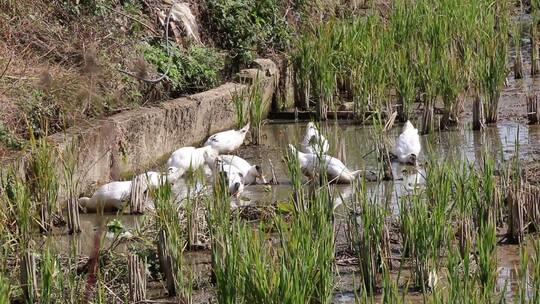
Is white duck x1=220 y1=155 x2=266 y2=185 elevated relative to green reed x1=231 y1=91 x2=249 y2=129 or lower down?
lower down

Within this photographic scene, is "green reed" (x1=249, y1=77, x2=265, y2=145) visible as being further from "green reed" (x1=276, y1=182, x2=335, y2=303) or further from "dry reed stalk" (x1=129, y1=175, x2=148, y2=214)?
"green reed" (x1=276, y1=182, x2=335, y2=303)

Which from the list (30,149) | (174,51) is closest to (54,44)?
(174,51)

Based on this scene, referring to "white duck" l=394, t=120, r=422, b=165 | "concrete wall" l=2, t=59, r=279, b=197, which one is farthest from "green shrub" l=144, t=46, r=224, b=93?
"white duck" l=394, t=120, r=422, b=165

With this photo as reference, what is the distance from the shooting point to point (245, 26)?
10.6 m

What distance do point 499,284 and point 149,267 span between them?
1.65 meters

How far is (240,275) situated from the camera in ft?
13.8

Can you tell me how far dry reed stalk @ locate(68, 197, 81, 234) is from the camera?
6.27 m

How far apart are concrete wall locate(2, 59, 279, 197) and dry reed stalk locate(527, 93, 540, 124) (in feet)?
7.44

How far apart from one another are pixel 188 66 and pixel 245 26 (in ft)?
4.40

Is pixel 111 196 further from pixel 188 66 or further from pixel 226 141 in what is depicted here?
pixel 188 66

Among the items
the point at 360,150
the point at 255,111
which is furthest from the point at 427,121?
the point at 255,111

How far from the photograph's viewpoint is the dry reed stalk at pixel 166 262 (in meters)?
5.11

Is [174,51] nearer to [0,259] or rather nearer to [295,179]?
[295,179]

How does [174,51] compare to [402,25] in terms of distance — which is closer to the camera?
[174,51]
